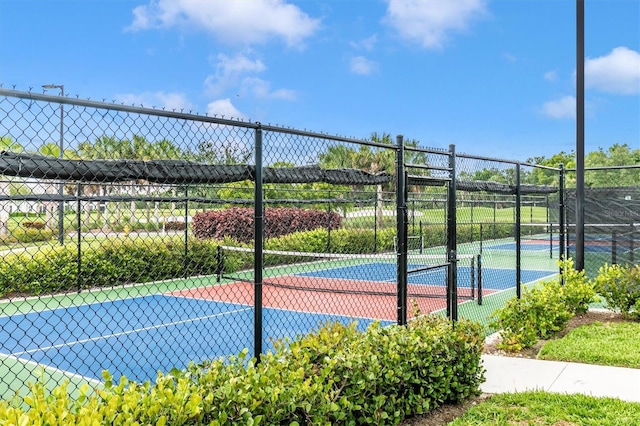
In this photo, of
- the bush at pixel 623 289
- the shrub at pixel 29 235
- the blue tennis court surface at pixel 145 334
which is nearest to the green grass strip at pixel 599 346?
the bush at pixel 623 289

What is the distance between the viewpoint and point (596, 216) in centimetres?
1434

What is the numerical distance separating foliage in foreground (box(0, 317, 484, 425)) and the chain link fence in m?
0.31

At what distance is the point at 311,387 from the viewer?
11.6 ft

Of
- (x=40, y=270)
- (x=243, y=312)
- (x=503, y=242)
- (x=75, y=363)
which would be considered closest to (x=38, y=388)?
(x=75, y=363)

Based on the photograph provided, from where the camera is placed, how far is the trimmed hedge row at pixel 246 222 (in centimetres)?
1819

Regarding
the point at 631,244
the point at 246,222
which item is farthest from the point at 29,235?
the point at 631,244

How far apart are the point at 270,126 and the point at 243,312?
6.84 m

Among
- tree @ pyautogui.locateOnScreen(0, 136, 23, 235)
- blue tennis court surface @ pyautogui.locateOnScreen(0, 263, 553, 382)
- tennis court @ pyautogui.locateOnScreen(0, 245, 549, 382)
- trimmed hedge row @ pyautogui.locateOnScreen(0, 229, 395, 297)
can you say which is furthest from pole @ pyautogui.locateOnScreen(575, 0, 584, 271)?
tree @ pyautogui.locateOnScreen(0, 136, 23, 235)

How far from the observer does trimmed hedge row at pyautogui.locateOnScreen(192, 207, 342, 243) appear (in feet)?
59.7

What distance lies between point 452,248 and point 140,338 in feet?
15.6

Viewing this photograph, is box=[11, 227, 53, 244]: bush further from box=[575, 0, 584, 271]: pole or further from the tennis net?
box=[575, 0, 584, 271]: pole

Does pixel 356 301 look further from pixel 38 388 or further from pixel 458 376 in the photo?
pixel 38 388

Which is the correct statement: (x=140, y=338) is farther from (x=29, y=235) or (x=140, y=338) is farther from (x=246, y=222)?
(x=246, y=222)

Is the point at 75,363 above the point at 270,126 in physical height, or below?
below
